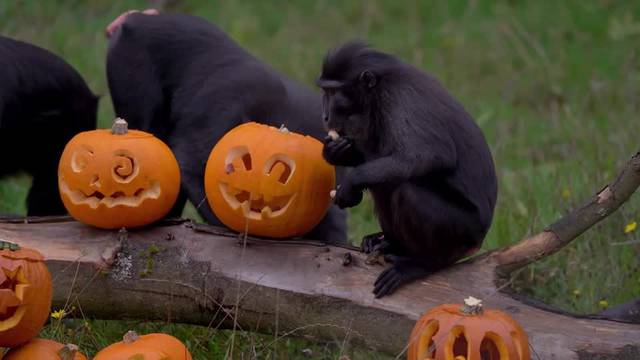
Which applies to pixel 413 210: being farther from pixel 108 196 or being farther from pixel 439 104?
pixel 108 196

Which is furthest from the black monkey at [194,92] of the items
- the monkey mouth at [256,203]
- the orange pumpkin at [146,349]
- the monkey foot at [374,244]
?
the orange pumpkin at [146,349]

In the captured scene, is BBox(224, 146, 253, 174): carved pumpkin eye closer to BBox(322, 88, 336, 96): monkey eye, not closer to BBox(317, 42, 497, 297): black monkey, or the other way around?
BBox(317, 42, 497, 297): black monkey

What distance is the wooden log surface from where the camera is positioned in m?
3.93

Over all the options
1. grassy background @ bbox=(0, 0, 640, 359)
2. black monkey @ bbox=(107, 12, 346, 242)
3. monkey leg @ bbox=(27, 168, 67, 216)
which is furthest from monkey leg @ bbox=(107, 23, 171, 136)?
grassy background @ bbox=(0, 0, 640, 359)

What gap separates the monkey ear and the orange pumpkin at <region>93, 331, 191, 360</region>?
132 cm

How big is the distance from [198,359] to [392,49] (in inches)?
215

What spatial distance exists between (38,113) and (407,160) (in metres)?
2.33

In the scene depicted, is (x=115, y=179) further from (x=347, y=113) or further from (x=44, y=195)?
(x=44, y=195)

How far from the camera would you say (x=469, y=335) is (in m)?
3.49

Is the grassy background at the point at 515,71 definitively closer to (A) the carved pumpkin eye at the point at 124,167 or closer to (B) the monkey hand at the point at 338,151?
(A) the carved pumpkin eye at the point at 124,167

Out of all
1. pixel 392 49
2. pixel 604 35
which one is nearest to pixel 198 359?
pixel 392 49

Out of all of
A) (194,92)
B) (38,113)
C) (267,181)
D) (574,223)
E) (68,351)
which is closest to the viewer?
(68,351)

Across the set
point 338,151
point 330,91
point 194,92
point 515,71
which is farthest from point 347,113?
point 515,71

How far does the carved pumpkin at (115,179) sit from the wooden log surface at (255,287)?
96 millimetres
